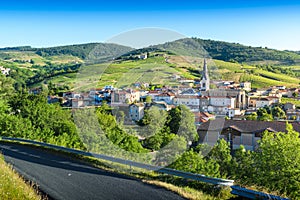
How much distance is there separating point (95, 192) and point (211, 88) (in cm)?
420

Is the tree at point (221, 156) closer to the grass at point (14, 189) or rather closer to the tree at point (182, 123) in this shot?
the tree at point (182, 123)

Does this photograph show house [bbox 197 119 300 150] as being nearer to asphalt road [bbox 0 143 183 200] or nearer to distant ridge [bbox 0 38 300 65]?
distant ridge [bbox 0 38 300 65]

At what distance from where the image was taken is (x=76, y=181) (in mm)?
5258

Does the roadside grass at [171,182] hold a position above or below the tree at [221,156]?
above

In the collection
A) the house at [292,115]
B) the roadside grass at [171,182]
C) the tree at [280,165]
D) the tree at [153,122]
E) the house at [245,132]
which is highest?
the tree at [153,122]

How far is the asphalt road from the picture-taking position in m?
4.58

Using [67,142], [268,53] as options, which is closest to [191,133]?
[67,142]

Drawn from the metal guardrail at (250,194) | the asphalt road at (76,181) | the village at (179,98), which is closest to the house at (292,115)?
the village at (179,98)

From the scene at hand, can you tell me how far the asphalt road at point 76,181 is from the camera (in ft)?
15.0

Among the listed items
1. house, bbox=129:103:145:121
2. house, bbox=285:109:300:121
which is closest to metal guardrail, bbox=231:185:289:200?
house, bbox=129:103:145:121

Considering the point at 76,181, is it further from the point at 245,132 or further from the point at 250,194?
the point at 245,132

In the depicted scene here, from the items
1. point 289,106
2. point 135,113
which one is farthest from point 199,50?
point 289,106

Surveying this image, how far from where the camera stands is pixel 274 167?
9328 mm

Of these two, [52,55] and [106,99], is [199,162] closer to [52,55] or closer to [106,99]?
[106,99]
